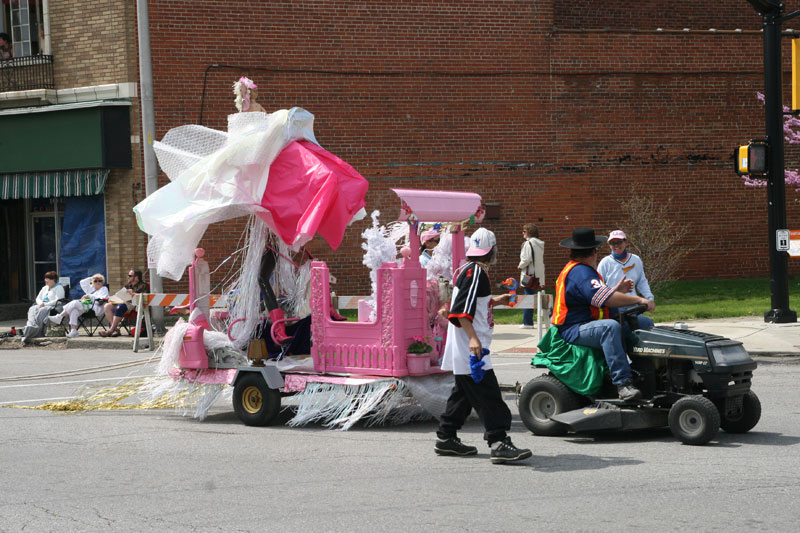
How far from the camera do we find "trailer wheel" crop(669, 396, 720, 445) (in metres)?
7.93

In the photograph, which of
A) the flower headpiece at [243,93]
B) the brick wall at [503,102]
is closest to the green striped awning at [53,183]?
the brick wall at [503,102]

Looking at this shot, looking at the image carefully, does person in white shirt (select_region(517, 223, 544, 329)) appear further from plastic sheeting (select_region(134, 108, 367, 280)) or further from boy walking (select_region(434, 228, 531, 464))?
boy walking (select_region(434, 228, 531, 464))

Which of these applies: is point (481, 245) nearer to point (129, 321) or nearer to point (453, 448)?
point (453, 448)

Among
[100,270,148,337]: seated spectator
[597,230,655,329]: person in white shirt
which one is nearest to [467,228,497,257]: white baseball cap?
[597,230,655,329]: person in white shirt

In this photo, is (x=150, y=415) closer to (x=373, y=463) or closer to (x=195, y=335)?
(x=195, y=335)

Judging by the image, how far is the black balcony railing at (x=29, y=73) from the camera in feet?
71.7

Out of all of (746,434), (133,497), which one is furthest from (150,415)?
(746,434)

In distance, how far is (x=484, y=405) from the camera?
768 cm

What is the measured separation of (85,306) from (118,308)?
69cm

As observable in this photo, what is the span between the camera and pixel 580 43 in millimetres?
22250

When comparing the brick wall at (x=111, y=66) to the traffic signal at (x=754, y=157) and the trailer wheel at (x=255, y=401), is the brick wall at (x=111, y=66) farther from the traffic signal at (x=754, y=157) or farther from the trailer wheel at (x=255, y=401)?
the trailer wheel at (x=255, y=401)

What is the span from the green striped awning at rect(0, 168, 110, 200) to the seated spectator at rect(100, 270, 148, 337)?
3.71m

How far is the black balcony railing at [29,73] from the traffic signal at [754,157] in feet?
46.9

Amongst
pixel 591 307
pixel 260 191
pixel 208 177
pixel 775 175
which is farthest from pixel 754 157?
pixel 208 177
